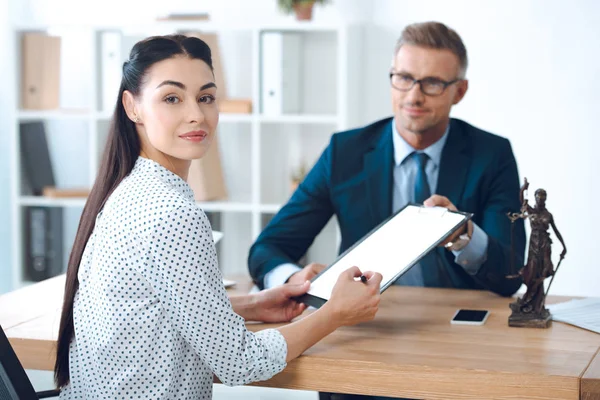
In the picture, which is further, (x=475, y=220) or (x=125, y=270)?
(x=475, y=220)

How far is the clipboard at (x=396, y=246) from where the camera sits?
1737 mm

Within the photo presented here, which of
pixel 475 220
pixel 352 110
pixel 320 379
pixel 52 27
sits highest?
pixel 52 27

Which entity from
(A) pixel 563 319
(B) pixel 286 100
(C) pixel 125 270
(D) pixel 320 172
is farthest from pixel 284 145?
(C) pixel 125 270

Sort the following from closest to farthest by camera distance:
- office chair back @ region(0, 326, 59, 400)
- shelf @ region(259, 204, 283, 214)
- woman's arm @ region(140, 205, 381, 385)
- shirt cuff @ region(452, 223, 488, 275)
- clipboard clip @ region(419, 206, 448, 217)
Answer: office chair back @ region(0, 326, 59, 400)
woman's arm @ region(140, 205, 381, 385)
clipboard clip @ region(419, 206, 448, 217)
shirt cuff @ region(452, 223, 488, 275)
shelf @ region(259, 204, 283, 214)

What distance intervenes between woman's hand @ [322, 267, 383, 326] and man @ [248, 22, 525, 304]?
55 centimetres

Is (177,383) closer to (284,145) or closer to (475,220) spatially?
(475,220)

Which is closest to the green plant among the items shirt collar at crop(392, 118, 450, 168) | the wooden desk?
shirt collar at crop(392, 118, 450, 168)

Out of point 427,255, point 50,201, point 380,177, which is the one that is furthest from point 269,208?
point 427,255

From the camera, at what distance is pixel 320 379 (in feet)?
5.14

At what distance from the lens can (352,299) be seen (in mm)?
1637

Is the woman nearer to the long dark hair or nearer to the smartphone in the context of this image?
the long dark hair

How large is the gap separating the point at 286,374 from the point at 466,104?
8.49ft

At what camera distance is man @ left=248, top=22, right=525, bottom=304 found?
7.48 ft

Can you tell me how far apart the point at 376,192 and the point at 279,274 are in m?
0.43
